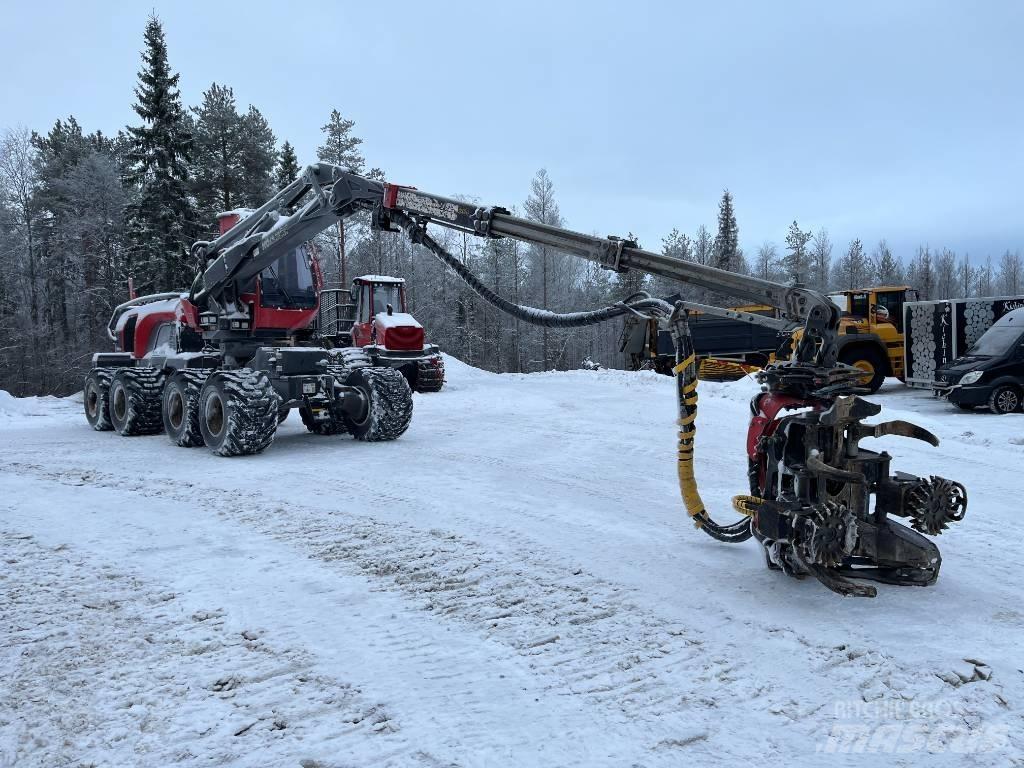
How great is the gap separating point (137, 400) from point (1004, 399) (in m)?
14.9

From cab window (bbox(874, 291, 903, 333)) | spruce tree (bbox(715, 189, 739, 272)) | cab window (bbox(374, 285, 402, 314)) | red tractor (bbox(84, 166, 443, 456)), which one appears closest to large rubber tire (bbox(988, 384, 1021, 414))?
cab window (bbox(874, 291, 903, 333))

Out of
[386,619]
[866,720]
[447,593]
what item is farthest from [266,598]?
[866,720]

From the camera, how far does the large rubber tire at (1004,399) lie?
1278cm

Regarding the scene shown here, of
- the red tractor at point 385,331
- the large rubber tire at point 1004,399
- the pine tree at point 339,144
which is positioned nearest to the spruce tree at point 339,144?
the pine tree at point 339,144

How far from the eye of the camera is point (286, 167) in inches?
1393

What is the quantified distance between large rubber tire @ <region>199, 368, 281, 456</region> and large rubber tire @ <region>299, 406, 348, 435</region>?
4.82 feet

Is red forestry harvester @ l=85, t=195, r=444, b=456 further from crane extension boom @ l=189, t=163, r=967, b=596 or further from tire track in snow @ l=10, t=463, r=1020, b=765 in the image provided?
crane extension boom @ l=189, t=163, r=967, b=596

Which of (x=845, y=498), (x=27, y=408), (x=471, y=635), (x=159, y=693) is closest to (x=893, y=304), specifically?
(x=845, y=498)

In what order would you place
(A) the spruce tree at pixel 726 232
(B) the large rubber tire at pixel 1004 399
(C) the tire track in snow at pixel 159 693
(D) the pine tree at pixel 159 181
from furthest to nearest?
(A) the spruce tree at pixel 726 232
(D) the pine tree at pixel 159 181
(B) the large rubber tire at pixel 1004 399
(C) the tire track in snow at pixel 159 693

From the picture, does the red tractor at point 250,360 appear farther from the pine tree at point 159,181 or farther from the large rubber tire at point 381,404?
the pine tree at point 159,181

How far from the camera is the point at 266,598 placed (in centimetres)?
404

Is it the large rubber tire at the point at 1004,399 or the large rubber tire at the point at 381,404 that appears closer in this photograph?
the large rubber tire at the point at 381,404

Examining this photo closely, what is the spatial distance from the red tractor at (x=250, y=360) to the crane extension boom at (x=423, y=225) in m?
0.03

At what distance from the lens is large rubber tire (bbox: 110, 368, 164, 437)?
10859 millimetres
